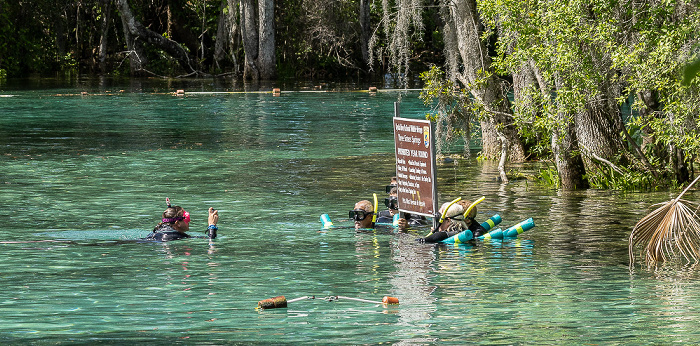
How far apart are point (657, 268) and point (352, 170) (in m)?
10.1

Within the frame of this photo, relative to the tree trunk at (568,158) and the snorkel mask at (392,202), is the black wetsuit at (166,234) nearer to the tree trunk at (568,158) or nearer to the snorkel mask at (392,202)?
the snorkel mask at (392,202)

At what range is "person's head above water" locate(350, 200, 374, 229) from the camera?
1330 centimetres

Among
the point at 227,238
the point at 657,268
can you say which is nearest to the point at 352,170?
the point at 227,238

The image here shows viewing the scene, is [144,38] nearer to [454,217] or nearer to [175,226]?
[175,226]

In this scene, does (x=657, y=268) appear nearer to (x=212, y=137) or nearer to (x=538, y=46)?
(x=538, y=46)

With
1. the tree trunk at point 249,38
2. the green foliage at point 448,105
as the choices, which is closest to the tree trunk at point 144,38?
the tree trunk at point 249,38

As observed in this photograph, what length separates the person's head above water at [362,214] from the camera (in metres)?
13.3

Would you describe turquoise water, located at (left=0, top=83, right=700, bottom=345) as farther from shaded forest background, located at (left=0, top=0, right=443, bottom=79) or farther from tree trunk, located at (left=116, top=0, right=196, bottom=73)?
tree trunk, located at (left=116, top=0, right=196, bottom=73)

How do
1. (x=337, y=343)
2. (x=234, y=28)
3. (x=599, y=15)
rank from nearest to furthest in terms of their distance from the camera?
(x=337, y=343) < (x=599, y=15) < (x=234, y=28)

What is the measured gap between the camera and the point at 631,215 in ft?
49.6

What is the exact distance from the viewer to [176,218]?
1230 centimetres

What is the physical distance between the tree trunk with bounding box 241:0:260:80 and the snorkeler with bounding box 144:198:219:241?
39622mm

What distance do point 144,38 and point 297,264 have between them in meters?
46.7

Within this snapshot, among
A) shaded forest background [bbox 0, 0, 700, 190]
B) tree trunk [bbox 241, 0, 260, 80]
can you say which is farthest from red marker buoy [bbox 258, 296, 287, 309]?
tree trunk [bbox 241, 0, 260, 80]
